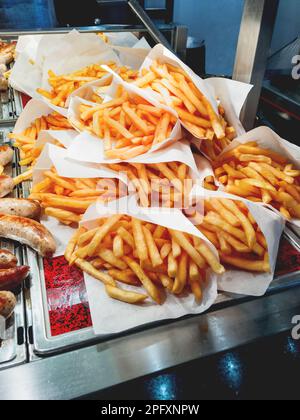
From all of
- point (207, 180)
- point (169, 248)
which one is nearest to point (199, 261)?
point (169, 248)

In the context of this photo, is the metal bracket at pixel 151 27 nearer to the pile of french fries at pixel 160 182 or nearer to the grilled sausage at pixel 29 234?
the pile of french fries at pixel 160 182

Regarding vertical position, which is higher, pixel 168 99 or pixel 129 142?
pixel 168 99

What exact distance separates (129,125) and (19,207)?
2.76 ft

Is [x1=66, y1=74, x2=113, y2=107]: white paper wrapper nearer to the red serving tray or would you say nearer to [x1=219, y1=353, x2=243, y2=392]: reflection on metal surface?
the red serving tray

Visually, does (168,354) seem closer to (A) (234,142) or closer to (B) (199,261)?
(B) (199,261)

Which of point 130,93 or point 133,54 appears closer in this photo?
point 130,93

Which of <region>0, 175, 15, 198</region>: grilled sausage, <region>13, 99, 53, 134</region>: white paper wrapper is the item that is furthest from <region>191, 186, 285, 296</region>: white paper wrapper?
<region>13, 99, 53, 134</region>: white paper wrapper

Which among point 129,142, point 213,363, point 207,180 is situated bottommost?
point 213,363

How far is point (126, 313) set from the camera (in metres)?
1.63

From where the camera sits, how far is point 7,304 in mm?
1551

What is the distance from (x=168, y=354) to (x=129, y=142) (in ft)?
4.02

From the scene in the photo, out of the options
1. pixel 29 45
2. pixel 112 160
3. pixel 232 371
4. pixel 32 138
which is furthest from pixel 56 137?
pixel 232 371

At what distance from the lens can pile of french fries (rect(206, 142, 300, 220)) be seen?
192cm

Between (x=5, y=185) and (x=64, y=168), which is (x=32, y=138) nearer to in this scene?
(x=5, y=185)
